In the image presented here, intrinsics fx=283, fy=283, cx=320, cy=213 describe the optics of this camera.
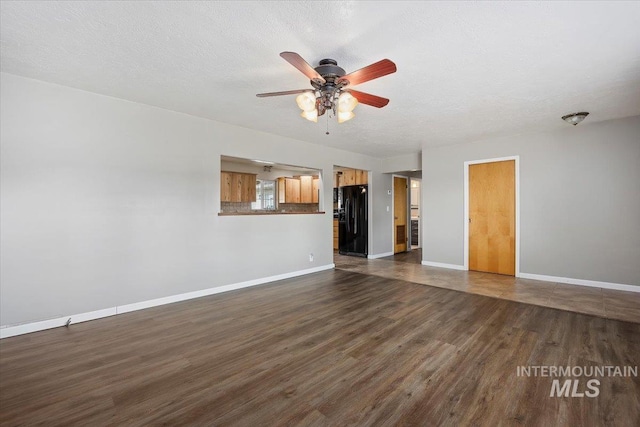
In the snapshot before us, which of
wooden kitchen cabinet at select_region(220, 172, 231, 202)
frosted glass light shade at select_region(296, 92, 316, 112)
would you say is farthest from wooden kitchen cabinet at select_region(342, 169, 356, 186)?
frosted glass light shade at select_region(296, 92, 316, 112)

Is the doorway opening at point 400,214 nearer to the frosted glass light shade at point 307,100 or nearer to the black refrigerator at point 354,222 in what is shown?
the black refrigerator at point 354,222

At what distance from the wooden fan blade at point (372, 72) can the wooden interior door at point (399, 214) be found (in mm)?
5776

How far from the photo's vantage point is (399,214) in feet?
26.2

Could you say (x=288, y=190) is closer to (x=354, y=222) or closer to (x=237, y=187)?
(x=237, y=187)

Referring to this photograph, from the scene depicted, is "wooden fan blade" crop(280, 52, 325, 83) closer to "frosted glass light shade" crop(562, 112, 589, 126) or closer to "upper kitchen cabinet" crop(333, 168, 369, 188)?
"frosted glass light shade" crop(562, 112, 589, 126)

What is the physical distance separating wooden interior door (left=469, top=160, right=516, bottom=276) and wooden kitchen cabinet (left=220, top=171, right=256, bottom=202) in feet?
16.4

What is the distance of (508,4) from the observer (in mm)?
1827

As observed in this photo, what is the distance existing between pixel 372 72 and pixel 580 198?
14.6 feet

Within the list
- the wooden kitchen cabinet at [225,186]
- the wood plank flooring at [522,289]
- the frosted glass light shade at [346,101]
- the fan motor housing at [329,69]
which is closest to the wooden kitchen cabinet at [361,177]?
the wood plank flooring at [522,289]

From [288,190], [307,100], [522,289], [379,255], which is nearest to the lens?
[307,100]

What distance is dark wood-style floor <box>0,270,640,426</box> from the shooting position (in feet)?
5.53

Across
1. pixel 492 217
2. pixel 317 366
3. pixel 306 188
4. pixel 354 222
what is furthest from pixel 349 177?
pixel 317 366

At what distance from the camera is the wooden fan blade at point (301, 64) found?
1884 millimetres

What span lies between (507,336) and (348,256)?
488cm
